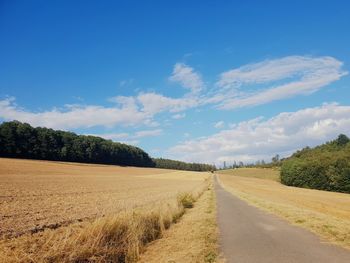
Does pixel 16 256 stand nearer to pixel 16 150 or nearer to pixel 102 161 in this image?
pixel 16 150

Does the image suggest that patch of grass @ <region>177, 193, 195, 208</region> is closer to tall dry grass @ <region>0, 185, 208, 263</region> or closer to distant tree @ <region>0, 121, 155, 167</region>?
tall dry grass @ <region>0, 185, 208, 263</region>

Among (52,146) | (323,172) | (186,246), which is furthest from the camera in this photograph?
(52,146)

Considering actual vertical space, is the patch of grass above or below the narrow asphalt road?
above

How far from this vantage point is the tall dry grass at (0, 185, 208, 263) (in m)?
9.33

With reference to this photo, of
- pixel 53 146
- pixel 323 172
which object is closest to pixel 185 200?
pixel 323 172

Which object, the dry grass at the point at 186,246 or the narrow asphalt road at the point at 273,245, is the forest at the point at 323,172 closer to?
the narrow asphalt road at the point at 273,245

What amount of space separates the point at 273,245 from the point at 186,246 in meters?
3.01

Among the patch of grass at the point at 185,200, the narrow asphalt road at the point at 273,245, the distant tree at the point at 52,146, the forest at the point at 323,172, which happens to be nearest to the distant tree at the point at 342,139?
the forest at the point at 323,172

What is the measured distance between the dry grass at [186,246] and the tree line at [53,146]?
93.5 metres

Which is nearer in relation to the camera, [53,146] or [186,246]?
[186,246]

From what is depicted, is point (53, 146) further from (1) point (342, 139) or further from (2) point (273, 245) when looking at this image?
(2) point (273, 245)

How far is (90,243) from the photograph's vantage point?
10.8 metres

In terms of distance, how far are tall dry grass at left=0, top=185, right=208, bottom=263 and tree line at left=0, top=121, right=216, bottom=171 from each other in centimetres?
9508

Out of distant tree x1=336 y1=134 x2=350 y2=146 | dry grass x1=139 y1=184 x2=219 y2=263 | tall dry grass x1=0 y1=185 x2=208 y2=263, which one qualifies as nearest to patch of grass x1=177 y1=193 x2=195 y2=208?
dry grass x1=139 y1=184 x2=219 y2=263
